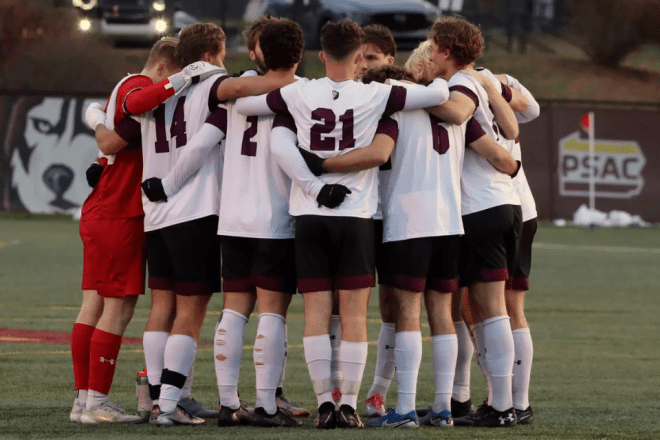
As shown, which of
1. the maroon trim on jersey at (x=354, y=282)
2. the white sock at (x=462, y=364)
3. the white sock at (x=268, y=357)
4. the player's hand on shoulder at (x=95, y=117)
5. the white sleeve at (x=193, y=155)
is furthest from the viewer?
the white sock at (x=462, y=364)

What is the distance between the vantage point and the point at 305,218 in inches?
229

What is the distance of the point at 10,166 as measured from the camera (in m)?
25.0

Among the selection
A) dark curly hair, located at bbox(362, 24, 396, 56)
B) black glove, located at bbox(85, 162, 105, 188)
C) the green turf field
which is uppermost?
dark curly hair, located at bbox(362, 24, 396, 56)

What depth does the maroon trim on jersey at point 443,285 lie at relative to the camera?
237 inches

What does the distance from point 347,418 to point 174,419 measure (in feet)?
2.96

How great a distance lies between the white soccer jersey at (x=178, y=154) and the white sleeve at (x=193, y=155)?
2.4 inches

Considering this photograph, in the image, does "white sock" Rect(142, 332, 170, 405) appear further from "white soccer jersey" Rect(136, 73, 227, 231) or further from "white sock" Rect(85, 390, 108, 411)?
"white soccer jersey" Rect(136, 73, 227, 231)

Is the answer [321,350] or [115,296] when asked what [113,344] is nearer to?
[115,296]

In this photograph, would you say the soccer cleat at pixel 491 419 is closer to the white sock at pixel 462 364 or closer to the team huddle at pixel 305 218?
the team huddle at pixel 305 218

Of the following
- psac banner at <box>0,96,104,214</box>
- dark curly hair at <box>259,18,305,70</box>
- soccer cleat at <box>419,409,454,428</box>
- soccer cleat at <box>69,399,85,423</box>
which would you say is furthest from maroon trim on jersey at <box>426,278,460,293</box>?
psac banner at <box>0,96,104,214</box>

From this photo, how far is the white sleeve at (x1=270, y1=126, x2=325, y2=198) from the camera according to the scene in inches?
227

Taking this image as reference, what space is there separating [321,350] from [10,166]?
20.4 meters

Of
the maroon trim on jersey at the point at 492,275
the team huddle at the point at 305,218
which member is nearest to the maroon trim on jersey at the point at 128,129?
the team huddle at the point at 305,218

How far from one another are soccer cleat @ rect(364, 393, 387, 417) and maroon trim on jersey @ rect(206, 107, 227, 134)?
158cm
